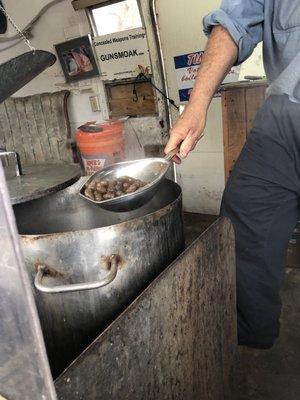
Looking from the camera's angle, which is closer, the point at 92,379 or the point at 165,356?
the point at 92,379

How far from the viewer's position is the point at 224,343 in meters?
1.24

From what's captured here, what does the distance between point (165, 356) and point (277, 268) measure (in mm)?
657

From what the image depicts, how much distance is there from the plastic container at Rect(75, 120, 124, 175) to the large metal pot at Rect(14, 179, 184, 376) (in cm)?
215

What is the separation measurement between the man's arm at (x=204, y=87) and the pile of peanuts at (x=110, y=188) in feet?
0.51

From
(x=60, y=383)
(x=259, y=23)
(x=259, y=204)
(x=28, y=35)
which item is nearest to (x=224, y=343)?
(x=259, y=204)

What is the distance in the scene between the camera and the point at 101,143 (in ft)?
10.1

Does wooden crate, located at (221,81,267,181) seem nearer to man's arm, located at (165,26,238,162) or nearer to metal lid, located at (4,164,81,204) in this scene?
man's arm, located at (165,26,238,162)

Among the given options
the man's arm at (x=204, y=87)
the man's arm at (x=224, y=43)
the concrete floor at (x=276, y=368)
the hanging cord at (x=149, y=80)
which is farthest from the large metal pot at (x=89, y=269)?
the hanging cord at (x=149, y=80)

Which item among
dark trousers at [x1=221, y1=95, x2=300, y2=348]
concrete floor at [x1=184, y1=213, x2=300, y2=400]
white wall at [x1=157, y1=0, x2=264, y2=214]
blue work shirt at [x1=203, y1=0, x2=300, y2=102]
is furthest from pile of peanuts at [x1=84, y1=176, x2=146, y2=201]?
white wall at [x1=157, y1=0, x2=264, y2=214]

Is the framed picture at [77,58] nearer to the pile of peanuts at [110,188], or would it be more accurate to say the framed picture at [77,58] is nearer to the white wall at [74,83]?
the white wall at [74,83]

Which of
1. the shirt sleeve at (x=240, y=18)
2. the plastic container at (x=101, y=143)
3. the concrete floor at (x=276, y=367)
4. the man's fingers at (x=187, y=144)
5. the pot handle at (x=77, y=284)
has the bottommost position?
the concrete floor at (x=276, y=367)

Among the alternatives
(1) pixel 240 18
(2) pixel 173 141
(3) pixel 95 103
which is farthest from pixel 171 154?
(3) pixel 95 103

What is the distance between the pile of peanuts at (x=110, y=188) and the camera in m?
1.10

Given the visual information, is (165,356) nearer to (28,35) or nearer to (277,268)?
(277,268)
